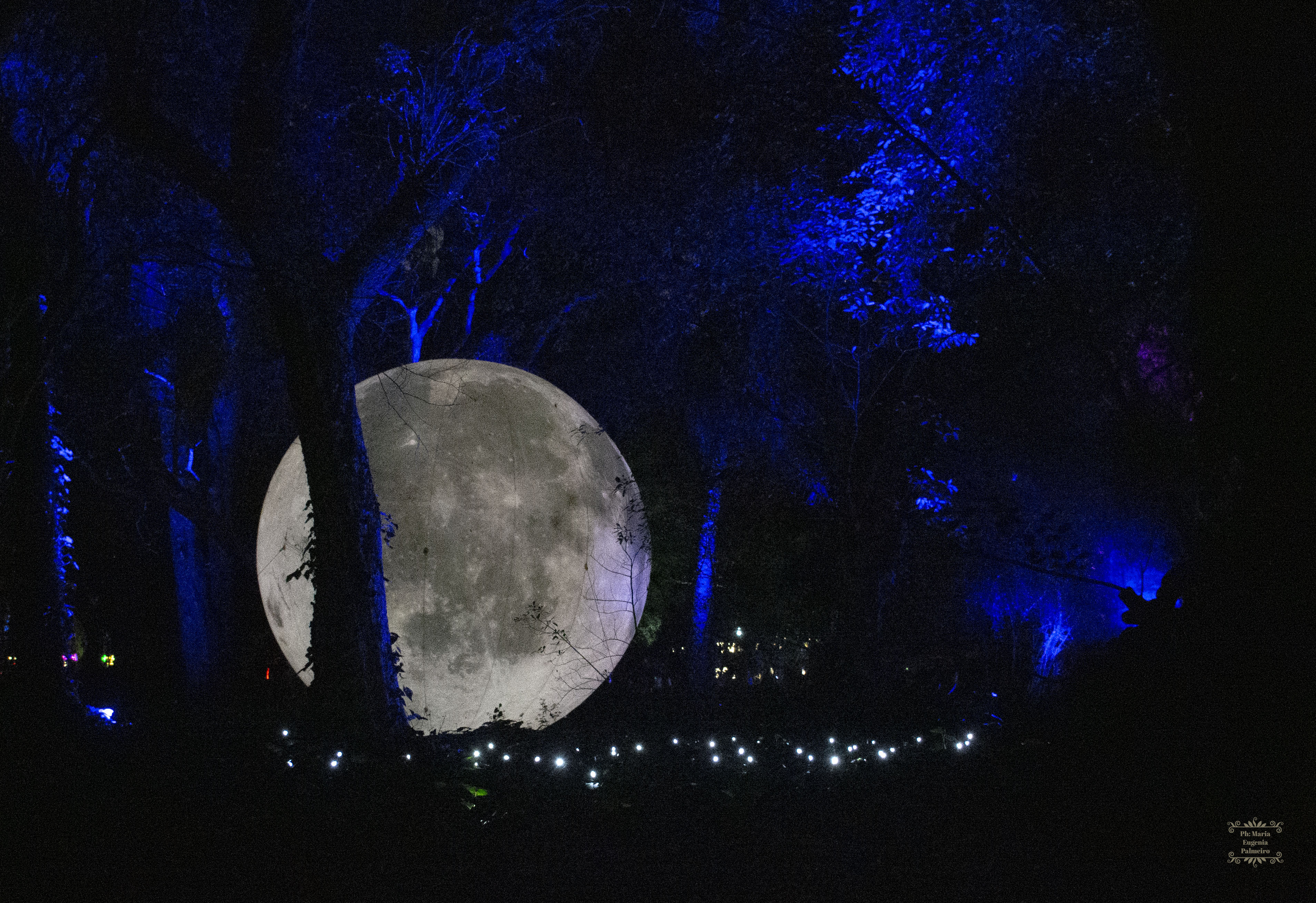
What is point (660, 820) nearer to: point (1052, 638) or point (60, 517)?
point (60, 517)

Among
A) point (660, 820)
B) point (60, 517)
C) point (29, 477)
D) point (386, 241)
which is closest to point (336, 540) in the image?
point (386, 241)

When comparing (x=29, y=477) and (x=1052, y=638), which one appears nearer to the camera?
(x=29, y=477)

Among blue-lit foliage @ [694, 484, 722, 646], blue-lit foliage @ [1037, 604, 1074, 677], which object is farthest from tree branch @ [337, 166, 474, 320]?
blue-lit foliage @ [1037, 604, 1074, 677]

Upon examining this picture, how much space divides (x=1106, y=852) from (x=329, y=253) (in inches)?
484

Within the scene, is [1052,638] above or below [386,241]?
below

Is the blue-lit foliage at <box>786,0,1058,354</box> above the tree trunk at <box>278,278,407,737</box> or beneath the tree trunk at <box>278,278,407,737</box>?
above

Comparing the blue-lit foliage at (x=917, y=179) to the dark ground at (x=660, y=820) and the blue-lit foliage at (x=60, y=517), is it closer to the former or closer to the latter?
the dark ground at (x=660, y=820)

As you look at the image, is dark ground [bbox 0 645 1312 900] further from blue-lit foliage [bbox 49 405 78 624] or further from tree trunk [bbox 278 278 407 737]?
blue-lit foliage [bbox 49 405 78 624]

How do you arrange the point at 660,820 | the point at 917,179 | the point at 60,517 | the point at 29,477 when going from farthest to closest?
the point at 917,179 → the point at 60,517 → the point at 29,477 → the point at 660,820

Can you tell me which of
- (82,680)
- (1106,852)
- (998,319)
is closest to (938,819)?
(1106,852)

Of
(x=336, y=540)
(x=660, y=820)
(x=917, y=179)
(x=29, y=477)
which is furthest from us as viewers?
(x=917, y=179)

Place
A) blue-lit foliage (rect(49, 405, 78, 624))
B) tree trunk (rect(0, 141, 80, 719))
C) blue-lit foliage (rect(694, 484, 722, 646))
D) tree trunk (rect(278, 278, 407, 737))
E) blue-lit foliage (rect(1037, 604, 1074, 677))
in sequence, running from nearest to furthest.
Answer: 1. tree trunk (rect(278, 278, 407, 737))
2. tree trunk (rect(0, 141, 80, 719))
3. blue-lit foliage (rect(49, 405, 78, 624))
4. blue-lit foliage (rect(694, 484, 722, 646))
5. blue-lit foliage (rect(1037, 604, 1074, 677))

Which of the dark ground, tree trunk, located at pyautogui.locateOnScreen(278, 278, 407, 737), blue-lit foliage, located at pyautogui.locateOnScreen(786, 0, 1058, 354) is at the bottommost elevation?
the dark ground

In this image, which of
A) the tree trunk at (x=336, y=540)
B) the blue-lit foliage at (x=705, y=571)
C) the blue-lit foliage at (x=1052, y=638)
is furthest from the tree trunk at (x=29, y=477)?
the blue-lit foliage at (x=1052, y=638)
